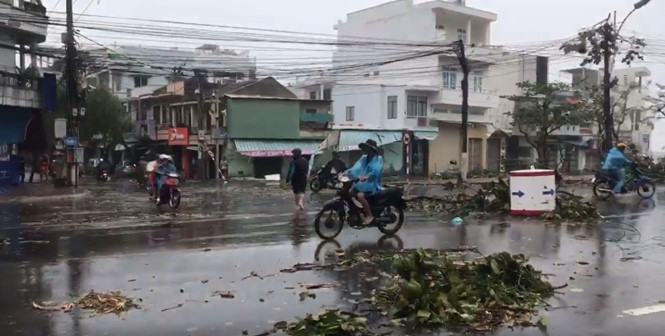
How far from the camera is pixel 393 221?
40.4 feet


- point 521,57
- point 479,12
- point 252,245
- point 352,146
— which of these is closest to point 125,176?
point 352,146

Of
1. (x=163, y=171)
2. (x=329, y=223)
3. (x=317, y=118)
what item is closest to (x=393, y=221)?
(x=329, y=223)

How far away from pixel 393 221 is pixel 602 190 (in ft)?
35.3

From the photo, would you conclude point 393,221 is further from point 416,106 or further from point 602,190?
point 416,106

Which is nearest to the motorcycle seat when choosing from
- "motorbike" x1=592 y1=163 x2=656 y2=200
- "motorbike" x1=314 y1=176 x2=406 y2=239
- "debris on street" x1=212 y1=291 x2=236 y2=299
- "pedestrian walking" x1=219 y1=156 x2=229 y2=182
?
"motorbike" x1=314 y1=176 x2=406 y2=239

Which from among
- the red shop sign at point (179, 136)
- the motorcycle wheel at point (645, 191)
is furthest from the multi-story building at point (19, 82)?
the motorcycle wheel at point (645, 191)

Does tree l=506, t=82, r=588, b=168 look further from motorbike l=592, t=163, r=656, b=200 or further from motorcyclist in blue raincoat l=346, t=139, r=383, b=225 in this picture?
motorcyclist in blue raincoat l=346, t=139, r=383, b=225

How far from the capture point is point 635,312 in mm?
6516

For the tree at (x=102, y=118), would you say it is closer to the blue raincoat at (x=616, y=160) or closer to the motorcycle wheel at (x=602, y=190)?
the motorcycle wheel at (x=602, y=190)

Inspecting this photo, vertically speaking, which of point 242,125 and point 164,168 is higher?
point 242,125

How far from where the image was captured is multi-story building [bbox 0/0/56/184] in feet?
92.2

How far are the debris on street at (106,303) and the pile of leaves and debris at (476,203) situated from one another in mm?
10387

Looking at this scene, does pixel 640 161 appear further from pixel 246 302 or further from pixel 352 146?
pixel 246 302

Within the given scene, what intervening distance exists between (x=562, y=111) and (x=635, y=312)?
Result: 4431 centimetres
